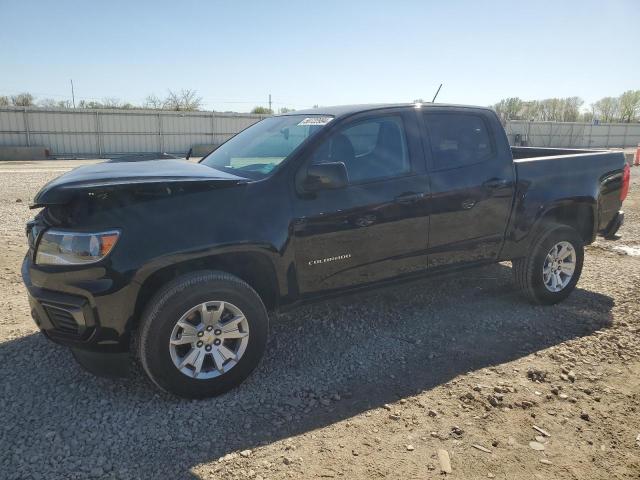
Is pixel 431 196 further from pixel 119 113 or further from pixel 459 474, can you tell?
pixel 119 113

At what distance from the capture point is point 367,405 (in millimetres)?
3096

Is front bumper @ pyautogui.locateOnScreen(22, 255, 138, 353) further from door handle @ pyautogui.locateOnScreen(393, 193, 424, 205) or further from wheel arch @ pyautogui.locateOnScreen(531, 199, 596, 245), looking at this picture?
wheel arch @ pyautogui.locateOnScreen(531, 199, 596, 245)

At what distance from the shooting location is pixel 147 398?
3.15 m

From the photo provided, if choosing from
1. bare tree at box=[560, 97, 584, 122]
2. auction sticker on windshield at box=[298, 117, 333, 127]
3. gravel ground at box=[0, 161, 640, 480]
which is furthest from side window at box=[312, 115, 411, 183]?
bare tree at box=[560, 97, 584, 122]

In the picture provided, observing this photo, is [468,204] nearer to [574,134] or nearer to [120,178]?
[120,178]

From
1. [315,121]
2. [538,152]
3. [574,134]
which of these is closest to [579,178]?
[538,152]

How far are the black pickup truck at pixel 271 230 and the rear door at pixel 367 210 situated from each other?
11mm

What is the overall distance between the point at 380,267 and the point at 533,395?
1.38 meters

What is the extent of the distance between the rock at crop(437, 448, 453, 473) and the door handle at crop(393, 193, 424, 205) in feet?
5.99

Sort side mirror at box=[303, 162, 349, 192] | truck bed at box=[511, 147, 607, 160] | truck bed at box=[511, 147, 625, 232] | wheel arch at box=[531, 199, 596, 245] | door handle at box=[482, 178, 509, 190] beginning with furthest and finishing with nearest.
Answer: truck bed at box=[511, 147, 607, 160] < wheel arch at box=[531, 199, 596, 245] < truck bed at box=[511, 147, 625, 232] < door handle at box=[482, 178, 509, 190] < side mirror at box=[303, 162, 349, 192]

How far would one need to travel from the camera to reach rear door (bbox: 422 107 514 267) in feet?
13.2

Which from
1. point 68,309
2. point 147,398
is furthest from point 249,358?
point 68,309

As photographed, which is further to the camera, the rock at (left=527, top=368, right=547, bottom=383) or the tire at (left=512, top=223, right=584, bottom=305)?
the tire at (left=512, top=223, right=584, bottom=305)

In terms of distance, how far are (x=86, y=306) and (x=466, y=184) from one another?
3.05 metres
